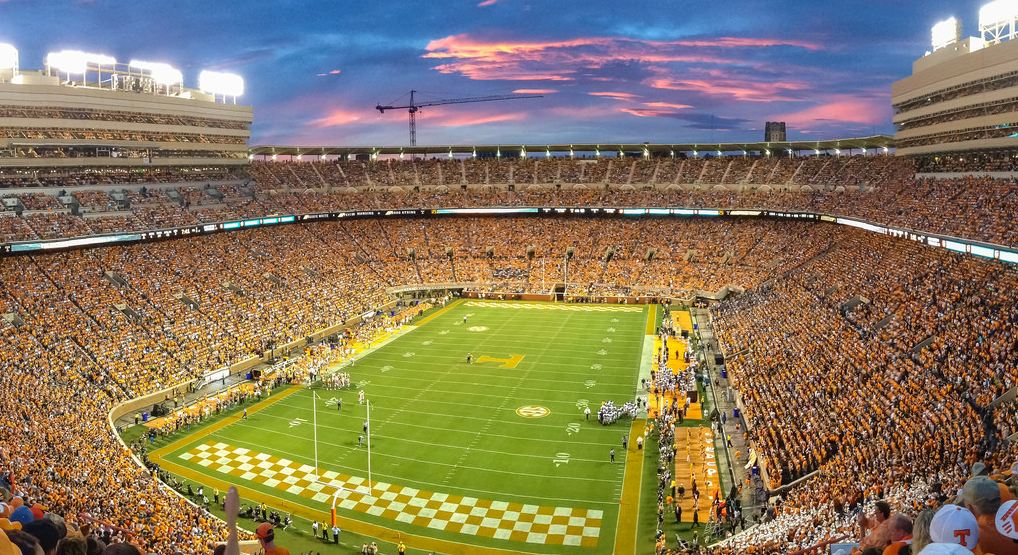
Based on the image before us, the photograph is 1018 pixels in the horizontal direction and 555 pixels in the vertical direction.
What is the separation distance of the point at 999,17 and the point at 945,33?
7.49 m

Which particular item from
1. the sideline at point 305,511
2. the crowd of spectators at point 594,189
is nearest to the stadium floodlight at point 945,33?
the crowd of spectators at point 594,189

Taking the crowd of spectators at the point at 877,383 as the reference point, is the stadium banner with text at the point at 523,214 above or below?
above

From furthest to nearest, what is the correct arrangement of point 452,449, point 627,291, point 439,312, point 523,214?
point 523,214 → point 627,291 → point 439,312 → point 452,449

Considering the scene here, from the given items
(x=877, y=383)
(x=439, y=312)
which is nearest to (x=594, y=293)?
(x=439, y=312)

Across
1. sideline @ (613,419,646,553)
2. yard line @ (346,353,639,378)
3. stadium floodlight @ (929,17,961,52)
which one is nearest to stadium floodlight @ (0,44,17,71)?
yard line @ (346,353,639,378)

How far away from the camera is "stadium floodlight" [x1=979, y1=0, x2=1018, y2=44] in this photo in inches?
1645

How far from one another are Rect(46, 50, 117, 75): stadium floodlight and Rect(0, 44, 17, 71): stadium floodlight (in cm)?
201

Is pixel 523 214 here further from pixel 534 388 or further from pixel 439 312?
pixel 534 388

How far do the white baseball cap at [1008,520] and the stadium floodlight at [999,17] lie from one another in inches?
1903

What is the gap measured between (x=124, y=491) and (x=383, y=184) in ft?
205

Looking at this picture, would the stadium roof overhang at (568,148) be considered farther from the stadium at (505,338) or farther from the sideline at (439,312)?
the sideline at (439,312)

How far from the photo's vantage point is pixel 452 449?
92.9ft

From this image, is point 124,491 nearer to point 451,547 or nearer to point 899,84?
point 451,547

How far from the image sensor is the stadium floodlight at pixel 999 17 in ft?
137
